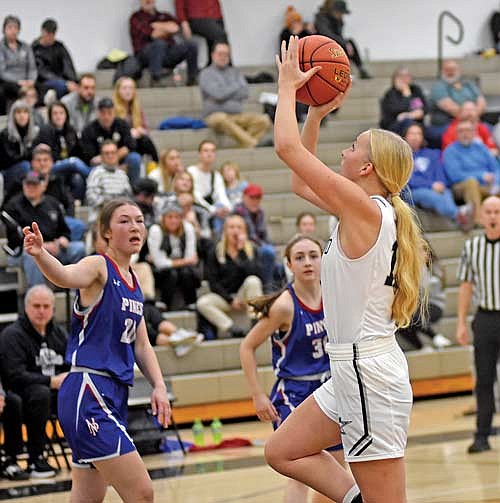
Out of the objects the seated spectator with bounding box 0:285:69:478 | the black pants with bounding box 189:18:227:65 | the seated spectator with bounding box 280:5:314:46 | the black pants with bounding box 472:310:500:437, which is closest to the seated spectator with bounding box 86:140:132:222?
the seated spectator with bounding box 0:285:69:478

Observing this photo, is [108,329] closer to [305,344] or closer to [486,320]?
[305,344]

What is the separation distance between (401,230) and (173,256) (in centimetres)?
646

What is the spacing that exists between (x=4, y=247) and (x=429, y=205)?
15.9 ft

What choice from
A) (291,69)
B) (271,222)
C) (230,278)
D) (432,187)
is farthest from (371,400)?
(432,187)

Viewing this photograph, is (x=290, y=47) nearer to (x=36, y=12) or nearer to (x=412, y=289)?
(x=412, y=289)

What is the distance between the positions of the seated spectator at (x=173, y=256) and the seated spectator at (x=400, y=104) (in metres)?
3.86

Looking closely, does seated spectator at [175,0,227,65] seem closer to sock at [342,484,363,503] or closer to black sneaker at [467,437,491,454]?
black sneaker at [467,437,491,454]

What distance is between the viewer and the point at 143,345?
5.21 metres

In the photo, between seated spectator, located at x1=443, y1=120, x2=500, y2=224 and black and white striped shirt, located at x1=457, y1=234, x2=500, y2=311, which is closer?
black and white striped shirt, located at x1=457, y1=234, x2=500, y2=311

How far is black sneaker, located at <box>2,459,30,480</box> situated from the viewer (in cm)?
808

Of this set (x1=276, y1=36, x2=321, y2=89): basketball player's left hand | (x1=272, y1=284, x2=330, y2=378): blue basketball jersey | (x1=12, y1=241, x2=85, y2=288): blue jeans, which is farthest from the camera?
(x1=12, y1=241, x2=85, y2=288): blue jeans

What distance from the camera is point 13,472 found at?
26.6 feet

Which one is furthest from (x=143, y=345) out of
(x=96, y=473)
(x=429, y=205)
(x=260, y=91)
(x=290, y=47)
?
(x=260, y=91)

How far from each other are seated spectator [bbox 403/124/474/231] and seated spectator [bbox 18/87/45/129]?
3.96 metres
